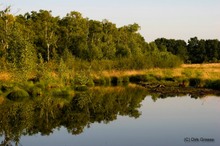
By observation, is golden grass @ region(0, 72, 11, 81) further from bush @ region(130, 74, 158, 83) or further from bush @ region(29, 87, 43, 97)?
bush @ region(130, 74, 158, 83)

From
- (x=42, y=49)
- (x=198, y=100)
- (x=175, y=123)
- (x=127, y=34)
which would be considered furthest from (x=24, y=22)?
(x=175, y=123)

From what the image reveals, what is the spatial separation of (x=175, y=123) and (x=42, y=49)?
197 ft

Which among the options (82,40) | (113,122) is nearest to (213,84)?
(113,122)

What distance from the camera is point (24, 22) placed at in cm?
8512

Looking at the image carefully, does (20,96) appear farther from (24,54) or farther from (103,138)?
(103,138)

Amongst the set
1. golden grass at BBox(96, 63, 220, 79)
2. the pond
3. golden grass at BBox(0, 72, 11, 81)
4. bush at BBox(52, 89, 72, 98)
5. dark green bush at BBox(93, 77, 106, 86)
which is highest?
golden grass at BBox(0, 72, 11, 81)

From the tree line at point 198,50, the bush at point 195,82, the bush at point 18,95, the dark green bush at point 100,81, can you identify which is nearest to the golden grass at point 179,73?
the bush at point 195,82

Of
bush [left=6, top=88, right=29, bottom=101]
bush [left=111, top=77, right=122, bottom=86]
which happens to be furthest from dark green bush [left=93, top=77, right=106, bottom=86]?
bush [left=6, top=88, right=29, bottom=101]

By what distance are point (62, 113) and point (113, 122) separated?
17.1ft

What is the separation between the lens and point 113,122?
2639 centimetres

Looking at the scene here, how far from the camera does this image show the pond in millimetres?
21031

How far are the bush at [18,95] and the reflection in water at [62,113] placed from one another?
185 cm

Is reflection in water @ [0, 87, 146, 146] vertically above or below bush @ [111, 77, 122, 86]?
below

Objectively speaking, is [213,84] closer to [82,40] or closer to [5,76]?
[5,76]
